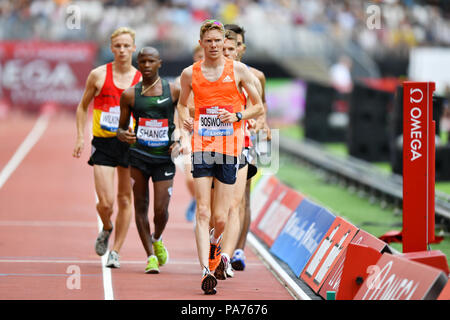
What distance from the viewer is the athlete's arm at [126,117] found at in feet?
31.6

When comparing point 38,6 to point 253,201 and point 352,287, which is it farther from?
point 352,287

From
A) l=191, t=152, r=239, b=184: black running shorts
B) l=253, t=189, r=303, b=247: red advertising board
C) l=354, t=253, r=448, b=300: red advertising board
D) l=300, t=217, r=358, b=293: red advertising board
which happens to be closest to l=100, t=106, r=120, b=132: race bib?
l=191, t=152, r=239, b=184: black running shorts

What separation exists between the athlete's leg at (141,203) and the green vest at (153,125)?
227mm

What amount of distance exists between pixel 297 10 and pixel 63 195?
23422 mm

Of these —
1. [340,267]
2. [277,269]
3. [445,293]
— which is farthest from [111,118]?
[445,293]

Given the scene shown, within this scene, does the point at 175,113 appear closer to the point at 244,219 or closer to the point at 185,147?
the point at 185,147

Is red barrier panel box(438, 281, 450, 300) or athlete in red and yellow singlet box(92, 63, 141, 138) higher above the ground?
athlete in red and yellow singlet box(92, 63, 141, 138)

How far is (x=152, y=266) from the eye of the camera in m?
9.84

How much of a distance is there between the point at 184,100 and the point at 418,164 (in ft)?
7.47

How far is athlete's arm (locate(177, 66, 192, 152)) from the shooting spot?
9016mm

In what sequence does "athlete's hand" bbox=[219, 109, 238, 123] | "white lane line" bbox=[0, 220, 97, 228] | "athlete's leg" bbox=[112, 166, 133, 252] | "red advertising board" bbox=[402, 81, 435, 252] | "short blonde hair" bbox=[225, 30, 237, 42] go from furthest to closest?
"white lane line" bbox=[0, 220, 97, 228] → "athlete's leg" bbox=[112, 166, 133, 252] → "short blonde hair" bbox=[225, 30, 237, 42] → "athlete's hand" bbox=[219, 109, 238, 123] → "red advertising board" bbox=[402, 81, 435, 252]

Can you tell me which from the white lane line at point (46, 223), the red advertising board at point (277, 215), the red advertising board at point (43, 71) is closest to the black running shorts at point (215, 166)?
the red advertising board at point (277, 215)

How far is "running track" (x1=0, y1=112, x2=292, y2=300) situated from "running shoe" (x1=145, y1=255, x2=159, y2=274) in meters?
0.10

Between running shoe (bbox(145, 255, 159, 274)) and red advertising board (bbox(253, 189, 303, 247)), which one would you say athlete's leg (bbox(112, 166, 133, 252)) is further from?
red advertising board (bbox(253, 189, 303, 247))
